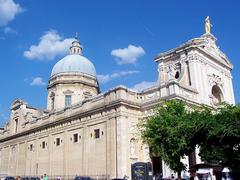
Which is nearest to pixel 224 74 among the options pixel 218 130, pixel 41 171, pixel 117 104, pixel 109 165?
pixel 117 104

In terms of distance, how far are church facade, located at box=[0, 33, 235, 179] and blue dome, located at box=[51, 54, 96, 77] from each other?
3.15 metres

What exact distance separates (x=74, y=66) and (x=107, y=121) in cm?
2493

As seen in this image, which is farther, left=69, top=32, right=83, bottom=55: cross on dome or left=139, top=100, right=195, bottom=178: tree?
left=69, top=32, right=83, bottom=55: cross on dome

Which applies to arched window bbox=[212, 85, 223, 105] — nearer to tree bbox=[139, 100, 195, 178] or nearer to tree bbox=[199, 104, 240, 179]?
tree bbox=[139, 100, 195, 178]

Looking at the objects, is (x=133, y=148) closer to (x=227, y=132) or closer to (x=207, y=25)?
(x=227, y=132)

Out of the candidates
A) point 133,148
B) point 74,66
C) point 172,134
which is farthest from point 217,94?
point 74,66

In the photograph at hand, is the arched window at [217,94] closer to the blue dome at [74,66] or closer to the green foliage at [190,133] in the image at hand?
the green foliage at [190,133]

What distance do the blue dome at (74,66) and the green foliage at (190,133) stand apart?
33.4 m

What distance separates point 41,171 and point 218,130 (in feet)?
102

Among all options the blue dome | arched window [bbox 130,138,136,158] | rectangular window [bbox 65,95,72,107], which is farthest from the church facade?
the blue dome

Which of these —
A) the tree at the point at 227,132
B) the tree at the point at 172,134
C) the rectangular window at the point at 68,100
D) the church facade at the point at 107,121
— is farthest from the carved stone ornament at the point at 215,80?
the rectangular window at the point at 68,100

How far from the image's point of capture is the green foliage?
72.9 ft

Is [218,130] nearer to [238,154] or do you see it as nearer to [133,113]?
[238,154]

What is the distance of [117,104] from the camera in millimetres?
35906
